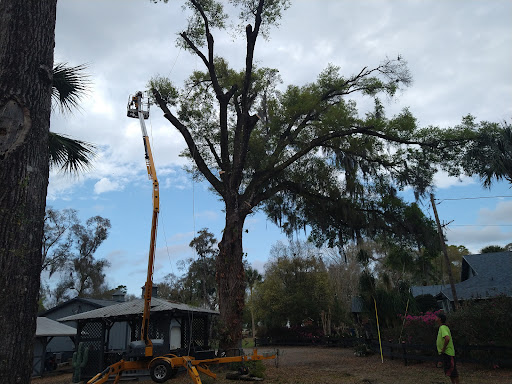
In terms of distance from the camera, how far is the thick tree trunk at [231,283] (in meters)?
13.4

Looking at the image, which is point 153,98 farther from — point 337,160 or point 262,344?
point 262,344

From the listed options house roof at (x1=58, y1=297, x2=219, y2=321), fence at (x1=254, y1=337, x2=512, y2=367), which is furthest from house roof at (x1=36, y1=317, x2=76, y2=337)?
fence at (x1=254, y1=337, x2=512, y2=367)

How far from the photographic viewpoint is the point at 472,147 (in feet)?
47.3

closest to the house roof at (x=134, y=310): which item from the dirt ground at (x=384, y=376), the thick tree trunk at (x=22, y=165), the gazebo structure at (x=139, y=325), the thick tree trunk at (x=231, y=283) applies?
the gazebo structure at (x=139, y=325)

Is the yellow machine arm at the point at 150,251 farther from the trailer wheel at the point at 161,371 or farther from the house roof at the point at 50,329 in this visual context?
the house roof at the point at 50,329

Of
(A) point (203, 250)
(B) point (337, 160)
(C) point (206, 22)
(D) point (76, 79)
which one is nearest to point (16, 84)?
(D) point (76, 79)

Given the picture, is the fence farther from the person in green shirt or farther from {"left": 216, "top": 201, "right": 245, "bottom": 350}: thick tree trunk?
{"left": 216, "top": 201, "right": 245, "bottom": 350}: thick tree trunk

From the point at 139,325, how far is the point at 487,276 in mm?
19822

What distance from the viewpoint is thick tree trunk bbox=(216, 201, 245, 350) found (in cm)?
1340

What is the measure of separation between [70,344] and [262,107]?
21.3 metres

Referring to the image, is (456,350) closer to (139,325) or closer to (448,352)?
(448,352)

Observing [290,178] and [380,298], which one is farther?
[380,298]

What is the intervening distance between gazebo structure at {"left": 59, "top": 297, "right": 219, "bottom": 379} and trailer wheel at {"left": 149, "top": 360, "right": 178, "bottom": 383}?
1.62m

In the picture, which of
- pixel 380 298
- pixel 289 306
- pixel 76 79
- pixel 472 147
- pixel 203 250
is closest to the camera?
pixel 76 79
